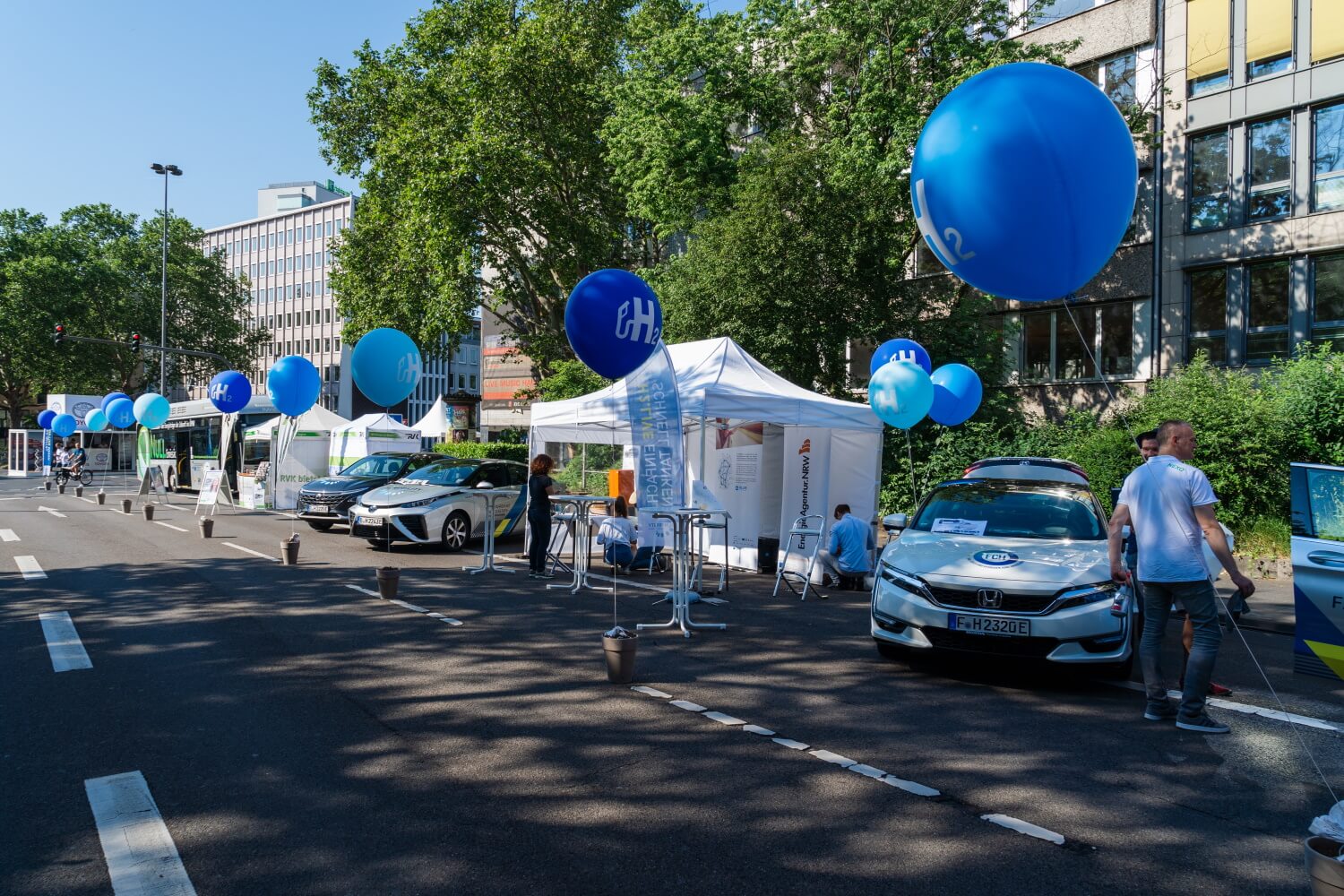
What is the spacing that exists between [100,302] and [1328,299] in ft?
228

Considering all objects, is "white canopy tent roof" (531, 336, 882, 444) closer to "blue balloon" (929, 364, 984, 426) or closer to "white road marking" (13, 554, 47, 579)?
"blue balloon" (929, 364, 984, 426)

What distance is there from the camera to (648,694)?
661cm

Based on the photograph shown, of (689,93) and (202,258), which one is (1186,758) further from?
(202,258)

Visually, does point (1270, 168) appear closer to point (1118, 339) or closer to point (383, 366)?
point (1118, 339)

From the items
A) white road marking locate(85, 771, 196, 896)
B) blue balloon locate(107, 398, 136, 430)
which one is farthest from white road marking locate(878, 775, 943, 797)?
blue balloon locate(107, 398, 136, 430)

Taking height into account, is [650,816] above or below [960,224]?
below

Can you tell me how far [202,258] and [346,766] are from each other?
2918 inches

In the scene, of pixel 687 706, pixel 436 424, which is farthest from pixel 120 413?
pixel 687 706

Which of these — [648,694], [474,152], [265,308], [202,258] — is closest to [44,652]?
[648,694]

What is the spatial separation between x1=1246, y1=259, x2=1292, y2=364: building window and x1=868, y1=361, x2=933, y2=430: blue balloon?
44.1 ft

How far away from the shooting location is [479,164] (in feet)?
90.4

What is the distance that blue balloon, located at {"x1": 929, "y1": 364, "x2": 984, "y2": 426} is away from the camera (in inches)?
549

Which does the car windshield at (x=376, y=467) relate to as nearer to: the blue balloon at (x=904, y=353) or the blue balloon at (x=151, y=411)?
the blue balloon at (x=151, y=411)

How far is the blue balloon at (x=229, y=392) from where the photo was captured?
2075 centimetres
